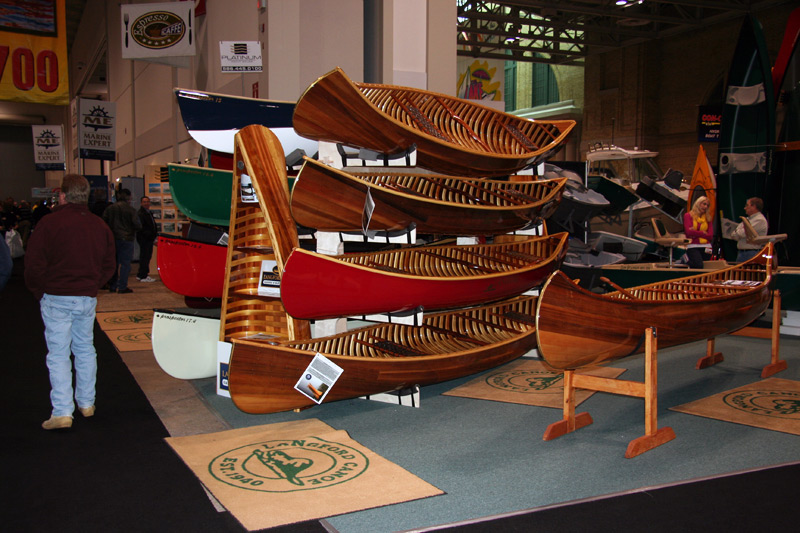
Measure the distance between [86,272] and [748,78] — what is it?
7.25 metres

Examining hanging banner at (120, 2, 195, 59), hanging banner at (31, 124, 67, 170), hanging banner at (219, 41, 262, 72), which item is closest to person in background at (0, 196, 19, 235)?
hanging banner at (120, 2, 195, 59)

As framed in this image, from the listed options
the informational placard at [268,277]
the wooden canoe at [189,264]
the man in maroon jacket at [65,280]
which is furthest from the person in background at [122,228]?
the informational placard at [268,277]

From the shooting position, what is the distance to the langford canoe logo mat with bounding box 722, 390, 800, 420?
3.48 metres

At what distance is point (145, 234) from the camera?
9.84m

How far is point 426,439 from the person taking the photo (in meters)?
3.11

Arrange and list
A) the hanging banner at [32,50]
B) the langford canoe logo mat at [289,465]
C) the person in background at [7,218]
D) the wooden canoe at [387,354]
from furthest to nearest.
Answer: the person in background at [7,218] → the hanging banner at [32,50] → the wooden canoe at [387,354] → the langford canoe logo mat at [289,465]

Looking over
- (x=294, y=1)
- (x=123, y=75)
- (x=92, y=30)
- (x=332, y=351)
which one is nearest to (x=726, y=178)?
(x=294, y=1)

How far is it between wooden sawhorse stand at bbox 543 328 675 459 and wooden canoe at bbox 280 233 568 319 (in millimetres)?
770

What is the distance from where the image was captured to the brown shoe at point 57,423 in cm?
316

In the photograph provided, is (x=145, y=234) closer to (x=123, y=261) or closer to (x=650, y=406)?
(x=123, y=261)

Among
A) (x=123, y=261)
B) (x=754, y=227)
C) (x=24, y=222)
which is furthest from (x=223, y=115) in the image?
(x=24, y=222)

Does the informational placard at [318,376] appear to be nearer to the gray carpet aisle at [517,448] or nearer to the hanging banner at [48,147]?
the gray carpet aisle at [517,448]

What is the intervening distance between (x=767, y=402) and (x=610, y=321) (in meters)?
1.46

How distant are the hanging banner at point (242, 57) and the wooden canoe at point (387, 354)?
348cm
